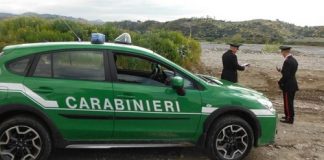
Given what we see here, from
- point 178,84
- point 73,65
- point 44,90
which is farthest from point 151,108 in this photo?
point 44,90

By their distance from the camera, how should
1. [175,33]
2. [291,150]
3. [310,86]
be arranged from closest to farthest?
[291,150], [310,86], [175,33]

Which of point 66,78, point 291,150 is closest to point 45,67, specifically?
point 66,78

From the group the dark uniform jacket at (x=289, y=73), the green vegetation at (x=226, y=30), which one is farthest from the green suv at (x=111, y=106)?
the green vegetation at (x=226, y=30)

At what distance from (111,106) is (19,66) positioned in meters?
1.26

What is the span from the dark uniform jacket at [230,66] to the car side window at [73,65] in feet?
12.4

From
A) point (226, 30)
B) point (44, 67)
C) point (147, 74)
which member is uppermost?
point (44, 67)

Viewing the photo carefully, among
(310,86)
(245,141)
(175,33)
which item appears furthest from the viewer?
(175,33)

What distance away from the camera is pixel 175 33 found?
17.2 metres

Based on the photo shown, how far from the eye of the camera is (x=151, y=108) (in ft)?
19.2

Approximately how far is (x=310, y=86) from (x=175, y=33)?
5.30 metres

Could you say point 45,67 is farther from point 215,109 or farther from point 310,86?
point 310,86

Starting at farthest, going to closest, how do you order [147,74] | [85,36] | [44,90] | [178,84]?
[85,36], [147,74], [178,84], [44,90]

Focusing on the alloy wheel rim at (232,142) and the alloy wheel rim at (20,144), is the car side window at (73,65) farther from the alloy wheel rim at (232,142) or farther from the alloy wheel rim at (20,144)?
the alloy wheel rim at (232,142)

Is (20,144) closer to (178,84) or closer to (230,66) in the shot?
(178,84)
